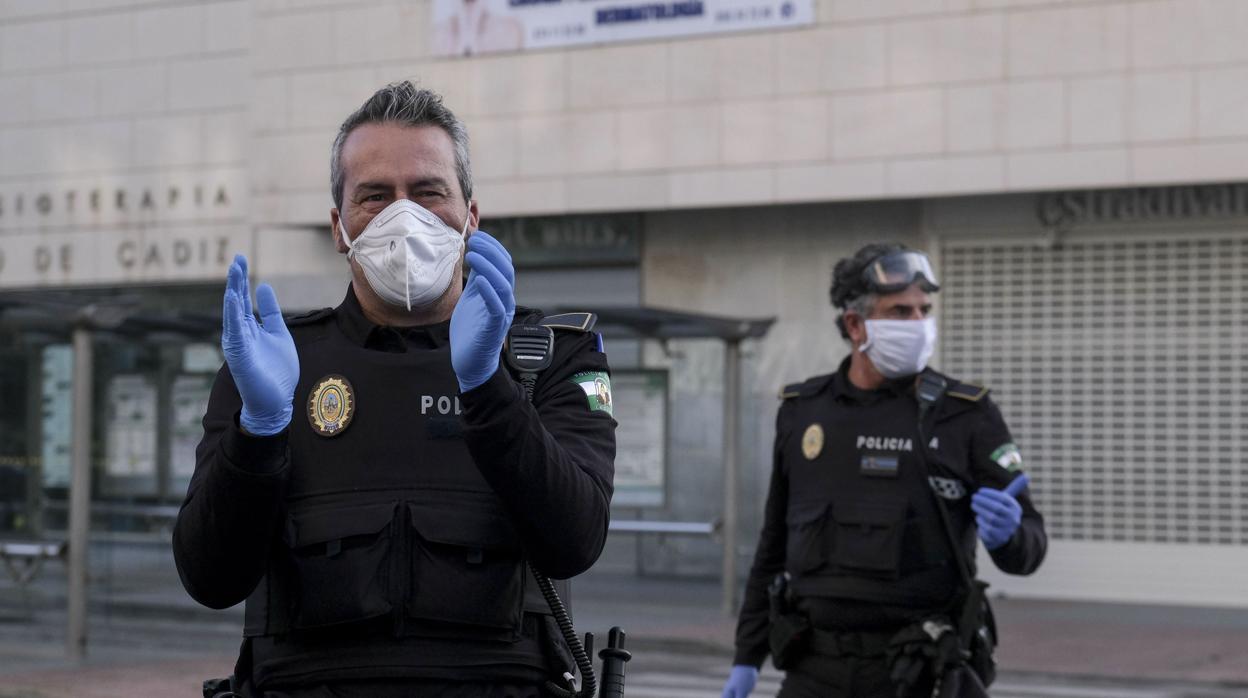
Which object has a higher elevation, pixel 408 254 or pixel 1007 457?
pixel 408 254

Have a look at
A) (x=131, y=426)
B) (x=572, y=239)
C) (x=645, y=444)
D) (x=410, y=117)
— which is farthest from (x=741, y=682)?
(x=572, y=239)

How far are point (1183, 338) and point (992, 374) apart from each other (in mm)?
1934

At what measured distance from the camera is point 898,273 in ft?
18.8

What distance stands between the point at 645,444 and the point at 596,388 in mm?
14221

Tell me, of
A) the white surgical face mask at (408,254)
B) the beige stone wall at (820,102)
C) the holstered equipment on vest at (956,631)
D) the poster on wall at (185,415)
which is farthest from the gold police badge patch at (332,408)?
the beige stone wall at (820,102)

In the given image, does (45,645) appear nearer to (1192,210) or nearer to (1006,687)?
(1006,687)

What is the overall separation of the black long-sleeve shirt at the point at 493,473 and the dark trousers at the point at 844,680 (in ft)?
7.84

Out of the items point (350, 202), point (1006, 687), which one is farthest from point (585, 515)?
point (1006, 687)

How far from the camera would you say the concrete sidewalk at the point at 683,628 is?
13.1 meters

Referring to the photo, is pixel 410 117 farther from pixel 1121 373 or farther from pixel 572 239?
pixel 572 239

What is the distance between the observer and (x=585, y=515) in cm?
267

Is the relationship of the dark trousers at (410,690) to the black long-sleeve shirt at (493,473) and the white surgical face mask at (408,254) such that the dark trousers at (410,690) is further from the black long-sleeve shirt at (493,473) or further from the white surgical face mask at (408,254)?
the white surgical face mask at (408,254)

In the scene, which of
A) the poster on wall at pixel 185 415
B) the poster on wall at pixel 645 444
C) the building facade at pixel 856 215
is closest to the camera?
the poster on wall at pixel 645 444

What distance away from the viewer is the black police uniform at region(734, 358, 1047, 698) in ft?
16.9
